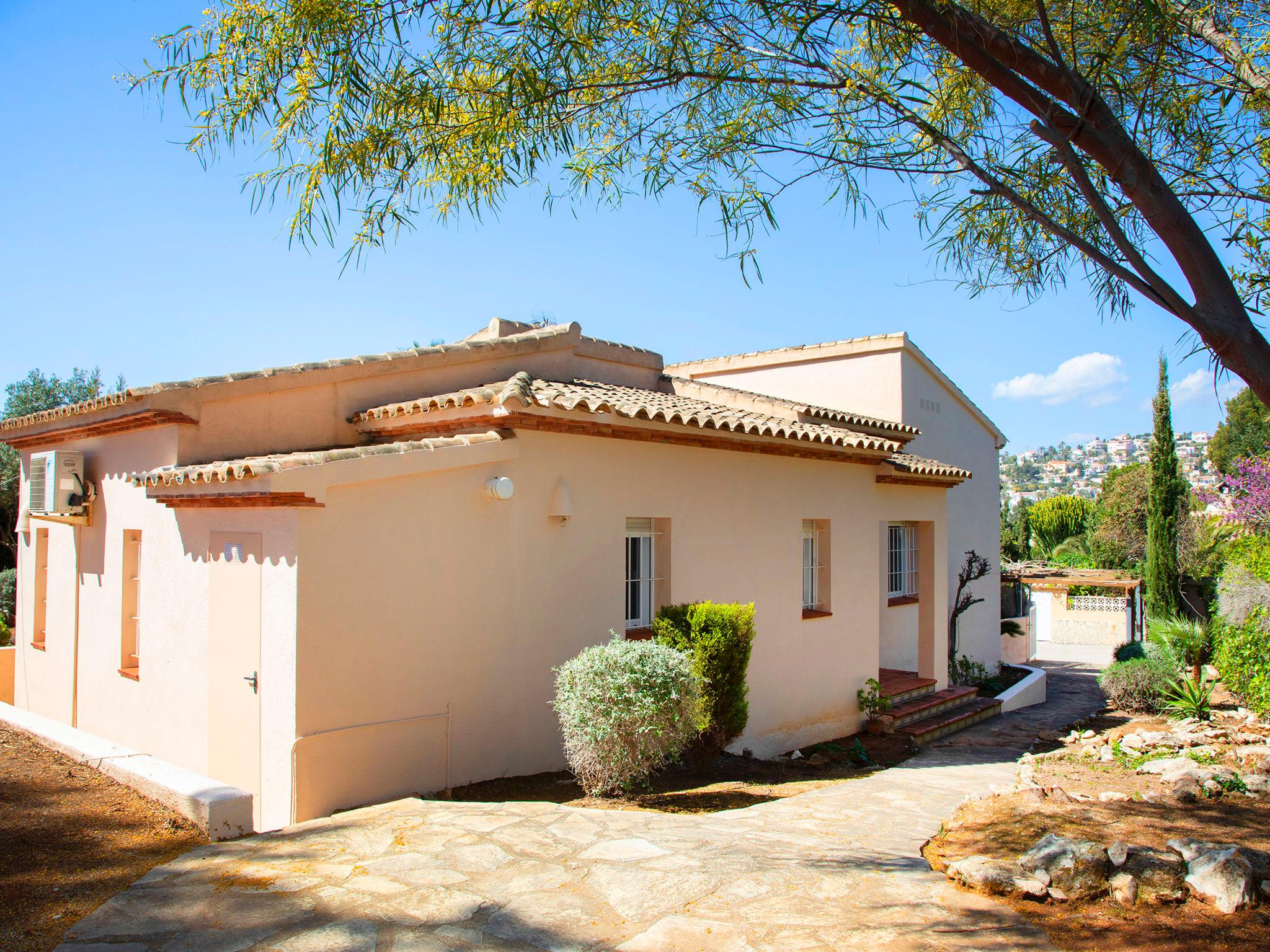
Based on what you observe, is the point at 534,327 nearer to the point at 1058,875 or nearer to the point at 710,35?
the point at 710,35

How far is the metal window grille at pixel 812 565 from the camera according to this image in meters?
12.2

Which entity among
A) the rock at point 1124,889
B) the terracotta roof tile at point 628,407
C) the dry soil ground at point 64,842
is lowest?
the rock at point 1124,889

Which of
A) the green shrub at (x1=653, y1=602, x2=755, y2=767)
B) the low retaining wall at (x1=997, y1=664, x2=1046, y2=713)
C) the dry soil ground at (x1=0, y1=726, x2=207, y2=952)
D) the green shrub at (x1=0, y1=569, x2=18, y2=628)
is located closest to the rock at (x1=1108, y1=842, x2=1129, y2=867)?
the green shrub at (x1=653, y1=602, x2=755, y2=767)

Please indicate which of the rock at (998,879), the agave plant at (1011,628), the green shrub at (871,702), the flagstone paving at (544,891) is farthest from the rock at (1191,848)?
the agave plant at (1011,628)

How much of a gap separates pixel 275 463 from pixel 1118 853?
619 cm

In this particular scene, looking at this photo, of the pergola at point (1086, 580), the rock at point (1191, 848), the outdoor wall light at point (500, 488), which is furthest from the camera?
the pergola at point (1086, 580)

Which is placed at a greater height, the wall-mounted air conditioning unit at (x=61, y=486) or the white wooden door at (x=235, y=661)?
the wall-mounted air conditioning unit at (x=61, y=486)

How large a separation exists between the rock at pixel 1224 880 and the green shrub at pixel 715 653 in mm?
4245

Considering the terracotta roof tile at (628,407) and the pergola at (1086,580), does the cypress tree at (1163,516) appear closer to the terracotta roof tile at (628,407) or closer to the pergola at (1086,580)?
the pergola at (1086,580)

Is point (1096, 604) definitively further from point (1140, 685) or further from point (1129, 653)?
point (1140, 685)

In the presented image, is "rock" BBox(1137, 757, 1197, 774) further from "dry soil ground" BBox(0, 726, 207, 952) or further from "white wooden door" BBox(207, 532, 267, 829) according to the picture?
"dry soil ground" BBox(0, 726, 207, 952)

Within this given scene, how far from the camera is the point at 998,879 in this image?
4770 mm

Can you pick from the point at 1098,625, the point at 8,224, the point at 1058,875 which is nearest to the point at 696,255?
the point at 1058,875

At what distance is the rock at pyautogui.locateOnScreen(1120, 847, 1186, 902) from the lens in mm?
4484
